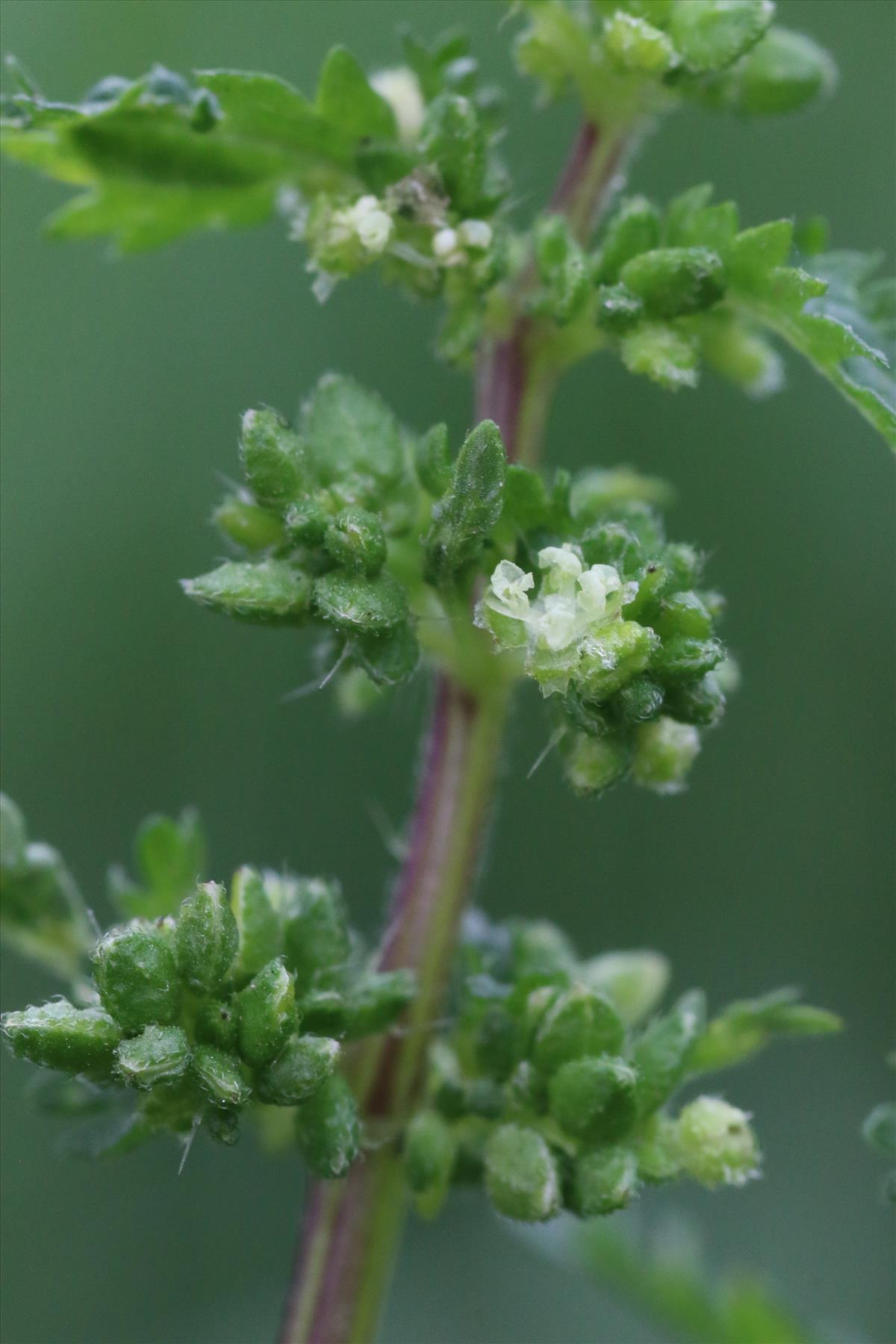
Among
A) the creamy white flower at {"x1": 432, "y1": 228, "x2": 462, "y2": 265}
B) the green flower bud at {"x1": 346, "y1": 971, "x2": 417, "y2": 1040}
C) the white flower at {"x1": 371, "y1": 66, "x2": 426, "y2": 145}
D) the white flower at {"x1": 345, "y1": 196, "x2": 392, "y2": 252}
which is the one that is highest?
the white flower at {"x1": 371, "y1": 66, "x2": 426, "y2": 145}

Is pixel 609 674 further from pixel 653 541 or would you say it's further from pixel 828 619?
pixel 828 619

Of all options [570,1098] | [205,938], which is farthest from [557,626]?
[570,1098]

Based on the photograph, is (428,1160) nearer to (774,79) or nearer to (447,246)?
(447,246)

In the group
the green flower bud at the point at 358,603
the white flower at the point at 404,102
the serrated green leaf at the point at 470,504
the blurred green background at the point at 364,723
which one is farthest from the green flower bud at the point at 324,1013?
the blurred green background at the point at 364,723

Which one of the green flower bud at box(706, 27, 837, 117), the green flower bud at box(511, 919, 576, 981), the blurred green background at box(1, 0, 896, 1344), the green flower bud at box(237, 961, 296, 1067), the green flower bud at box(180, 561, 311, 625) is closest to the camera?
the green flower bud at box(237, 961, 296, 1067)

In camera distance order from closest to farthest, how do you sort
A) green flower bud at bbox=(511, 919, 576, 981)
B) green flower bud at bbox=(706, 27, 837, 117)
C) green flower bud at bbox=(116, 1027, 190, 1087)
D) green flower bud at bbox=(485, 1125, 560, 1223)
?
green flower bud at bbox=(116, 1027, 190, 1087) < green flower bud at bbox=(485, 1125, 560, 1223) < green flower bud at bbox=(511, 919, 576, 981) < green flower bud at bbox=(706, 27, 837, 117)

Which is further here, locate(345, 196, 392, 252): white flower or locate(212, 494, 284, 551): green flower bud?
locate(345, 196, 392, 252): white flower

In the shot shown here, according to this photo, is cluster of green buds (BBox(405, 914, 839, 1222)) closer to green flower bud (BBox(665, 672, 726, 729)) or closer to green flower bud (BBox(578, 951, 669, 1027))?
green flower bud (BBox(578, 951, 669, 1027))

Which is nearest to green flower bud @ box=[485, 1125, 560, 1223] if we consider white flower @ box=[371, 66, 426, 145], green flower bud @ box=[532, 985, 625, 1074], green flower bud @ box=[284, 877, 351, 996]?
green flower bud @ box=[532, 985, 625, 1074]

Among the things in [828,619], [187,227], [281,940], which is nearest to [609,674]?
[281,940]
